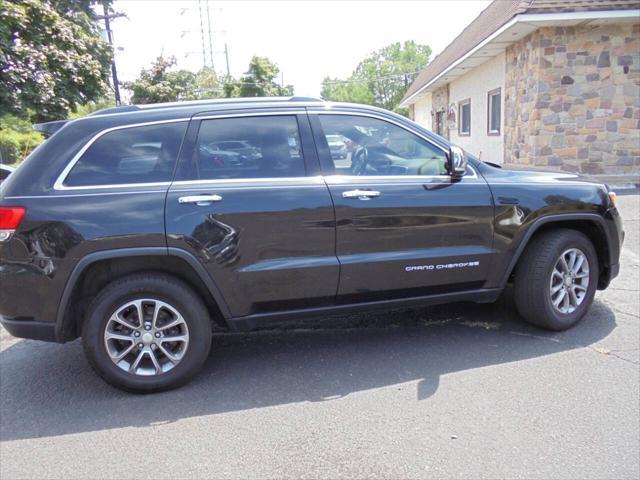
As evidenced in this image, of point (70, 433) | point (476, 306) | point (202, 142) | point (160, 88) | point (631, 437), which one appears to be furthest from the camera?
point (160, 88)

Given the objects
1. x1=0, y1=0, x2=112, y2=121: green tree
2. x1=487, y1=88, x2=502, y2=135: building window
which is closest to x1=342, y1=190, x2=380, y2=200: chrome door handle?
x1=0, y1=0, x2=112, y2=121: green tree

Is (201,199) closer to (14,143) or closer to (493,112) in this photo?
(493,112)

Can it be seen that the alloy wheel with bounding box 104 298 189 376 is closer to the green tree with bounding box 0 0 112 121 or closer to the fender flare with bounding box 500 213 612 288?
the fender flare with bounding box 500 213 612 288

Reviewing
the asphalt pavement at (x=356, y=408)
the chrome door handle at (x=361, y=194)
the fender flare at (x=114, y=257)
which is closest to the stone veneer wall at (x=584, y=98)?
the asphalt pavement at (x=356, y=408)

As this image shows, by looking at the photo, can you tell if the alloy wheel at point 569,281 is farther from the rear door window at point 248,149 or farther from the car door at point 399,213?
the rear door window at point 248,149

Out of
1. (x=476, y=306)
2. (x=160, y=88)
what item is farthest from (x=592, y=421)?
(x=160, y=88)

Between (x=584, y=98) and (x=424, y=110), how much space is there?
18.6m

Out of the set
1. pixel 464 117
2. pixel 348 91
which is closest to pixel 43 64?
pixel 464 117

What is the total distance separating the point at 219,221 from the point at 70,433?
5.29ft

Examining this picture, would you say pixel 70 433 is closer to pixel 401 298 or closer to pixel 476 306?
pixel 401 298

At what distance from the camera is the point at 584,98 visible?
11961 millimetres

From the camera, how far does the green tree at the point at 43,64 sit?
33.9ft

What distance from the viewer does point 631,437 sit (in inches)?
115

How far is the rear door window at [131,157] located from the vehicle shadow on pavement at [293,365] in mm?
1513
